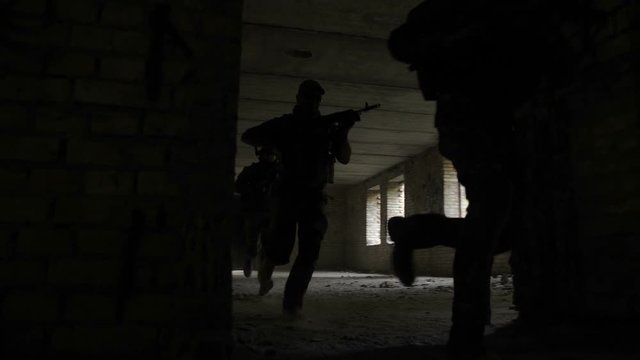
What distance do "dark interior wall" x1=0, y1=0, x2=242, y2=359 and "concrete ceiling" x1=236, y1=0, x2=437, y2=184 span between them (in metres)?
3.49

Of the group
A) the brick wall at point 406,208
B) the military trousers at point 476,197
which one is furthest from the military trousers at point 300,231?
the brick wall at point 406,208

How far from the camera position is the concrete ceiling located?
572 centimetres

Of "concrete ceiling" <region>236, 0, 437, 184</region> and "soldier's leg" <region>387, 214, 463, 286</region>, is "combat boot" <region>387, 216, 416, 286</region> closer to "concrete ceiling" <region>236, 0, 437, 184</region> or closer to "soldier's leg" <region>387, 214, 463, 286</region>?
"soldier's leg" <region>387, 214, 463, 286</region>

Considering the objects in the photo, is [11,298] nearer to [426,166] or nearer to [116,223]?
[116,223]

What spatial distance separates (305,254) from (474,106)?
6.17 feet

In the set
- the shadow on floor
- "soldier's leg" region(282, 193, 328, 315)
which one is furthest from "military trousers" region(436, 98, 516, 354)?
"soldier's leg" region(282, 193, 328, 315)

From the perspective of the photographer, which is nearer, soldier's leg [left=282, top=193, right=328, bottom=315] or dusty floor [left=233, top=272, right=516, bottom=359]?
dusty floor [left=233, top=272, right=516, bottom=359]

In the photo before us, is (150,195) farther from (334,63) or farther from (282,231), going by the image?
(334,63)

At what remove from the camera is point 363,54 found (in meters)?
6.82

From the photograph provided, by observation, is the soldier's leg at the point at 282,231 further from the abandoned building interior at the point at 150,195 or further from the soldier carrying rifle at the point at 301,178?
the abandoned building interior at the point at 150,195

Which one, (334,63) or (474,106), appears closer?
(474,106)

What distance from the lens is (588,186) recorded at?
3.17m

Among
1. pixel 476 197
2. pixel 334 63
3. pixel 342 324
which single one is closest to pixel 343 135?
pixel 342 324

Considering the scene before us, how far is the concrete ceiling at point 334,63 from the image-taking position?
5.72m
